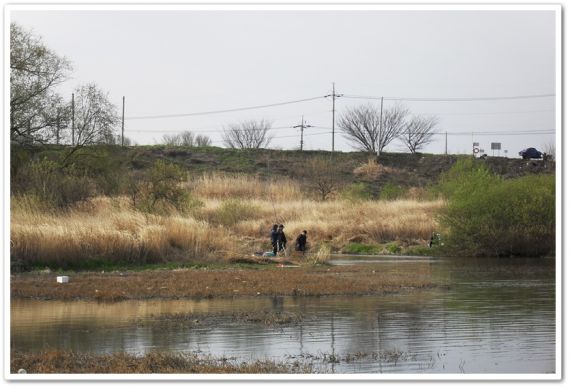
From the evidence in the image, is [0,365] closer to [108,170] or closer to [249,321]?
[249,321]

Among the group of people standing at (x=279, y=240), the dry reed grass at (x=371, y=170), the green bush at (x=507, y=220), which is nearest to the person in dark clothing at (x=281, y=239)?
the group of people standing at (x=279, y=240)

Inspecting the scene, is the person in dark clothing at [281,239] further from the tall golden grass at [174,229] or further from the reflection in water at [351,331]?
the reflection in water at [351,331]

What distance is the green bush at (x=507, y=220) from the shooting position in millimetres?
44281

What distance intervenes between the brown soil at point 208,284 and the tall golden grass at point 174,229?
2020 millimetres

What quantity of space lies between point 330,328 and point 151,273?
1263 cm

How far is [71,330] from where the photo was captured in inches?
747

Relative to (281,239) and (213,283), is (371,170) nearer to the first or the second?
(281,239)

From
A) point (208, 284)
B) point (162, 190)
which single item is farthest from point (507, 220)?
point (208, 284)

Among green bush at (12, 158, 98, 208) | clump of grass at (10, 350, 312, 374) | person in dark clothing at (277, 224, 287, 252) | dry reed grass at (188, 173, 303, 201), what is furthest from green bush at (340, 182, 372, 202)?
clump of grass at (10, 350, 312, 374)

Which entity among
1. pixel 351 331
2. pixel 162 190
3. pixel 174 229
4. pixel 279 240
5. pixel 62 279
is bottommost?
pixel 351 331

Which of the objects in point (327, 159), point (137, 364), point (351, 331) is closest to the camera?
point (137, 364)

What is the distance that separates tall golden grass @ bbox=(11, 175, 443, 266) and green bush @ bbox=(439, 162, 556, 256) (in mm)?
6103

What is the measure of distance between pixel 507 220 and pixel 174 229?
18.0 metres

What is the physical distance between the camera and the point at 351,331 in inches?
741
